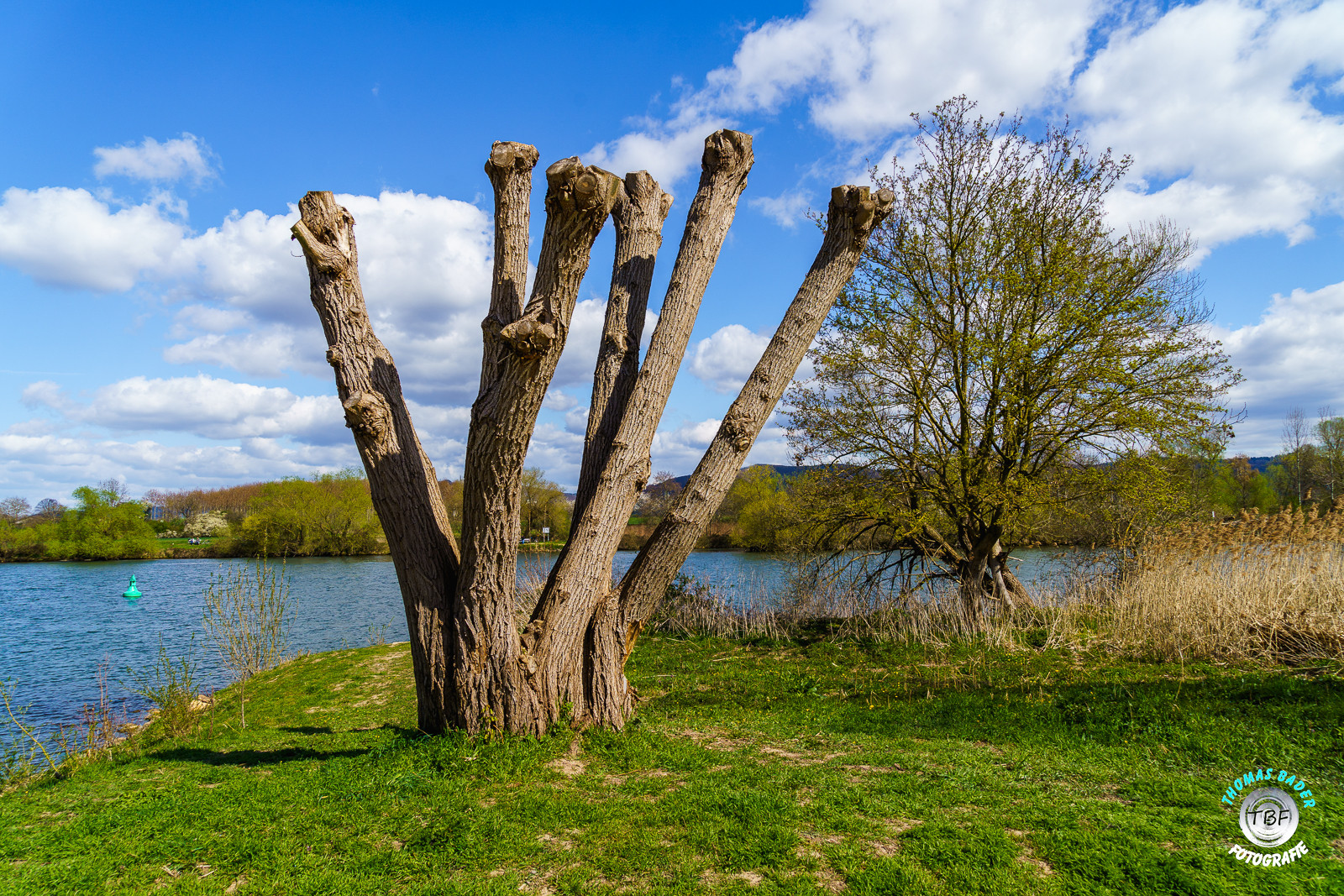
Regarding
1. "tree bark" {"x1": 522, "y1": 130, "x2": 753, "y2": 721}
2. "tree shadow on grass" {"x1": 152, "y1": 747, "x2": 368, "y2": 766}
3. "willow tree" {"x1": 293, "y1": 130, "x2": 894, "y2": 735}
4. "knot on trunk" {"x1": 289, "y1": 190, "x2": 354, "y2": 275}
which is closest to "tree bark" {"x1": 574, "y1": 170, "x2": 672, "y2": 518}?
"willow tree" {"x1": 293, "y1": 130, "x2": 894, "y2": 735}

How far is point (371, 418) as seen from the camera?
4887mm

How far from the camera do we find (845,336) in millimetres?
11484

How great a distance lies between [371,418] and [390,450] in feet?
0.92

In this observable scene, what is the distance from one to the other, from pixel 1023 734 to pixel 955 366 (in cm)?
710

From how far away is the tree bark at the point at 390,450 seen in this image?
5.00 m

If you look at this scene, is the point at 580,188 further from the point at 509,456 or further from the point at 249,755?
the point at 249,755

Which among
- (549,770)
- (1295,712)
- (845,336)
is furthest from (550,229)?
(845,336)

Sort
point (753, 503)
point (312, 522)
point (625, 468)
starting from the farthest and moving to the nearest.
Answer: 1. point (312, 522)
2. point (753, 503)
3. point (625, 468)

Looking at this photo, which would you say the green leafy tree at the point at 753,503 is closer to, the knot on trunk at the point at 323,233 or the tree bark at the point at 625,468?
the tree bark at the point at 625,468

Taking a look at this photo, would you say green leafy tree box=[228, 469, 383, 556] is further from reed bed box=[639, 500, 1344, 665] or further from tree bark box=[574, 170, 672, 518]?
tree bark box=[574, 170, 672, 518]

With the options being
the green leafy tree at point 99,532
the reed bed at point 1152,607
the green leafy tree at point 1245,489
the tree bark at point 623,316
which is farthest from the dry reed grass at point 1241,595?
the green leafy tree at point 99,532

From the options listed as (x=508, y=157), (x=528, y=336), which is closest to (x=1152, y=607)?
(x=528, y=336)

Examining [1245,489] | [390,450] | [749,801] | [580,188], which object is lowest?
[749,801]

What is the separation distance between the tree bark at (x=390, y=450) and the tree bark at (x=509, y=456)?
0.21 metres
